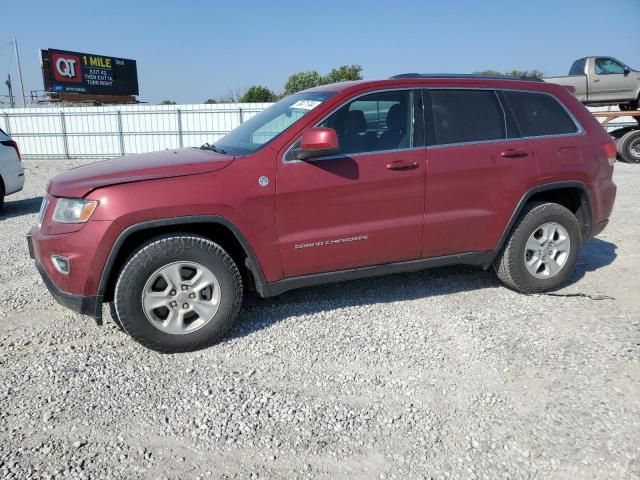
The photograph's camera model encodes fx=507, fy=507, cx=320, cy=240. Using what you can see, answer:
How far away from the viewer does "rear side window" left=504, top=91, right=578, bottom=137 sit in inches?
169

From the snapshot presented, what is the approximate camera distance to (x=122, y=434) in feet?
8.71

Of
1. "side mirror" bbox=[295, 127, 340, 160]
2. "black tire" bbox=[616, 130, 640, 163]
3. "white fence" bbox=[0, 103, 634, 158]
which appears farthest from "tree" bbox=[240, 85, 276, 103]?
"side mirror" bbox=[295, 127, 340, 160]

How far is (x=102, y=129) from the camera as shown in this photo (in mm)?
21203

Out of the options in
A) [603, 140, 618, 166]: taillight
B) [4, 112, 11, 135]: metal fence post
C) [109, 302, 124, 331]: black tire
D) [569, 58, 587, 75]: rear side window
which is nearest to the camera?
[109, 302, 124, 331]: black tire

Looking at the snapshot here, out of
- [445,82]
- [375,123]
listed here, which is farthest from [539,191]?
[375,123]

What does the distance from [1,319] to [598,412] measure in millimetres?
4333

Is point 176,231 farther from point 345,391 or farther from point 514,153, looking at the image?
point 514,153

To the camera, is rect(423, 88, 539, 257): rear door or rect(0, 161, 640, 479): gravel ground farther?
rect(423, 88, 539, 257): rear door

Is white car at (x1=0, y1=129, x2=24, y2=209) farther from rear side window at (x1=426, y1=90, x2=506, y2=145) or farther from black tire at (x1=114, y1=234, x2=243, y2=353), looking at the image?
rear side window at (x1=426, y1=90, x2=506, y2=145)

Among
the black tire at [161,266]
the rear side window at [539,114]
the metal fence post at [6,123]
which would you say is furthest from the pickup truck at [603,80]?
the metal fence post at [6,123]

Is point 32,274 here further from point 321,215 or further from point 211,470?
point 211,470

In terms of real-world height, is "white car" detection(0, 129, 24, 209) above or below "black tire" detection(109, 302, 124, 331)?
above

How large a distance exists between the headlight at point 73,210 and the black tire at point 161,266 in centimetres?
39

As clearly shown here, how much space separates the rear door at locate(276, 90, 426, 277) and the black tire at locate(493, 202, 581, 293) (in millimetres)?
901
